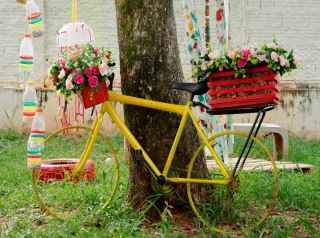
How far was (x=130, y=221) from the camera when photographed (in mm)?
4445

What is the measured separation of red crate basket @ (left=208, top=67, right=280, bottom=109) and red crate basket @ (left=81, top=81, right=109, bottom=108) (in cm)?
77

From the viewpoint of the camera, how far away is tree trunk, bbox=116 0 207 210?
4.54 m

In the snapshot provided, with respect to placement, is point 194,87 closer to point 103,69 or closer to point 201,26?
point 103,69

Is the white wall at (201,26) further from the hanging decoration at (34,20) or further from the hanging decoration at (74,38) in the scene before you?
the hanging decoration at (34,20)

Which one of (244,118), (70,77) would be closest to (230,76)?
(70,77)

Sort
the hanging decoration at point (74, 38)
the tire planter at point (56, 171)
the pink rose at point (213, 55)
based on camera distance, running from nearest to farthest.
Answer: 1. the pink rose at point (213, 55)
2. the tire planter at point (56, 171)
3. the hanging decoration at point (74, 38)

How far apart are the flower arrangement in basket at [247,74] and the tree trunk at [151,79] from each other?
47 cm

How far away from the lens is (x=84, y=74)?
4.24m

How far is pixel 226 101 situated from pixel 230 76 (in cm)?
18

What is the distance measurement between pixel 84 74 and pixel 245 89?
3.64ft

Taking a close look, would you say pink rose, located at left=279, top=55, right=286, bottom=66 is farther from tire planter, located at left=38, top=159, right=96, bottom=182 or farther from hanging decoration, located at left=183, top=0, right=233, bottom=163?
hanging decoration, located at left=183, top=0, right=233, bottom=163

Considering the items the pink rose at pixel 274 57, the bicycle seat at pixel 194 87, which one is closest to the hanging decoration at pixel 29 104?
the bicycle seat at pixel 194 87

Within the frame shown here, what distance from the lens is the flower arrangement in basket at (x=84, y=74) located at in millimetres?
4227

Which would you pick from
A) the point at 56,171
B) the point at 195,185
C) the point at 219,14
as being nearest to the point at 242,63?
the point at 195,185
